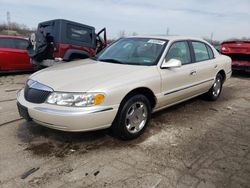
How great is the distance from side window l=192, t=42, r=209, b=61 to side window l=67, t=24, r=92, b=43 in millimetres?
4490

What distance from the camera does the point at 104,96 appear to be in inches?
139

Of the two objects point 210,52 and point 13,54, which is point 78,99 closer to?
point 210,52

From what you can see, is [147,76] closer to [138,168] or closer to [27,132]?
[138,168]

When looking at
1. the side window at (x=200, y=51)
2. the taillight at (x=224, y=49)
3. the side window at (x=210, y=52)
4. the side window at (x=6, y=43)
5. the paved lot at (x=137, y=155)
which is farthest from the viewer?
the taillight at (x=224, y=49)

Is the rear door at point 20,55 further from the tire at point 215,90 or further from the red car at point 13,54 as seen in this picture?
the tire at point 215,90

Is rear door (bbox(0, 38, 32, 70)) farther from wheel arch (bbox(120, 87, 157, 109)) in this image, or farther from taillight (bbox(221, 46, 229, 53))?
taillight (bbox(221, 46, 229, 53))

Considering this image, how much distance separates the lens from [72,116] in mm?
3408

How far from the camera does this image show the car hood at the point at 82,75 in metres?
3.60

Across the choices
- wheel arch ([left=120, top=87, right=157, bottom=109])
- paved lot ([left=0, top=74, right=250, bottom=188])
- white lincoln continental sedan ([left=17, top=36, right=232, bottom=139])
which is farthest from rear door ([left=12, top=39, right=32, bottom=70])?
wheel arch ([left=120, top=87, right=157, bottom=109])

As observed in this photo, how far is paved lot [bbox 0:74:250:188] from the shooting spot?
3.05 m

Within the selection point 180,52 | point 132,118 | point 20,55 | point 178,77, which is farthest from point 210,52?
point 20,55

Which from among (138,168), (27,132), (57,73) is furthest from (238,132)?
(27,132)

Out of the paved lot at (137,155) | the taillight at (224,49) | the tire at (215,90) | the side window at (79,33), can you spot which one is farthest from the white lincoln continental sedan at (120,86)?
the taillight at (224,49)

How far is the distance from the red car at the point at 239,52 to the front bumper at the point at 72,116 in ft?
26.2
